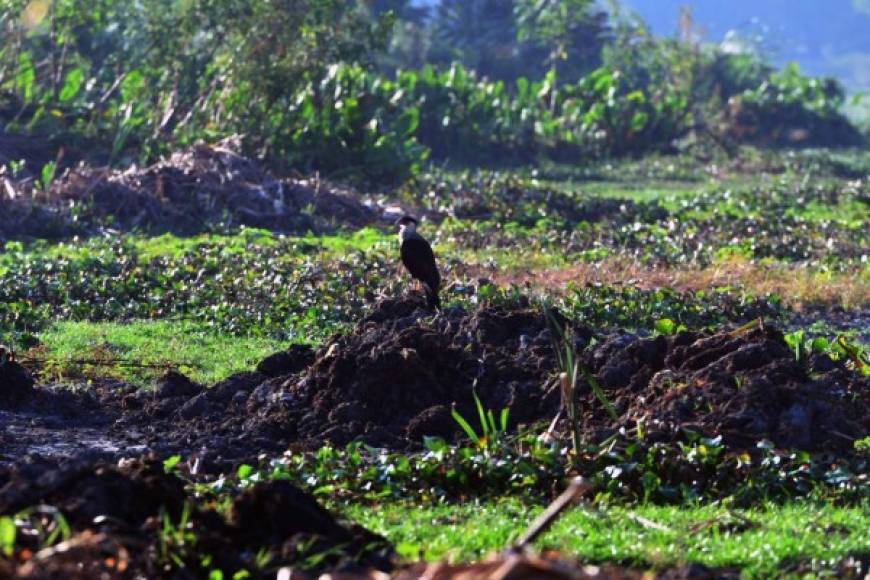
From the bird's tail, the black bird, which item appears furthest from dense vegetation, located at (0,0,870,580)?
the black bird

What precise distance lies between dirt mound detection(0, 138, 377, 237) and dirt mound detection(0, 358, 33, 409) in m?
8.83

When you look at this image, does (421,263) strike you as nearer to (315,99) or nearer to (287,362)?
(287,362)

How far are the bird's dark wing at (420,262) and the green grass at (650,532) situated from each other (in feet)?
15.0

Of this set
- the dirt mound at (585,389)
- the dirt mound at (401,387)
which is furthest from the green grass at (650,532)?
the dirt mound at (401,387)

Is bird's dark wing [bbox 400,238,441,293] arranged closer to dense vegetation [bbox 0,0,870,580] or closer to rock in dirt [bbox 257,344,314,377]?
dense vegetation [bbox 0,0,870,580]

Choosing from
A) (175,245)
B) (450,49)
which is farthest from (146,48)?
(450,49)

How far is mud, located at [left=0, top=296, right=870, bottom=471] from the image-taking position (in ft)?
27.9

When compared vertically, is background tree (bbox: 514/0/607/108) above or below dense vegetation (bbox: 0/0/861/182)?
above

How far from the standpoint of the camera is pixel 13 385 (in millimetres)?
10016

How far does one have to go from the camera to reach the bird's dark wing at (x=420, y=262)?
39.4ft

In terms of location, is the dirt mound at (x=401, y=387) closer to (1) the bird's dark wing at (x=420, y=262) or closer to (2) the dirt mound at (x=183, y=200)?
(1) the bird's dark wing at (x=420, y=262)

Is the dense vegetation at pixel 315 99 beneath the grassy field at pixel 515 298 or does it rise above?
above

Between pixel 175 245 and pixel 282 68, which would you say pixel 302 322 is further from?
pixel 282 68

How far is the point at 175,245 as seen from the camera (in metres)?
17.5
